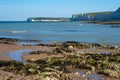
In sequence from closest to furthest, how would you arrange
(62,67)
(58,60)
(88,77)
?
(88,77) → (62,67) → (58,60)

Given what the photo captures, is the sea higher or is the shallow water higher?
the shallow water

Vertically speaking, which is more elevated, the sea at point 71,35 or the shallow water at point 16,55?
the shallow water at point 16,55

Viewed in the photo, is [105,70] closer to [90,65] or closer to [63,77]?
[90,65]

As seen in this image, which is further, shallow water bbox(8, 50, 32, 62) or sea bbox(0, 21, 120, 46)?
sea bbox(0, 21, 120, 46)

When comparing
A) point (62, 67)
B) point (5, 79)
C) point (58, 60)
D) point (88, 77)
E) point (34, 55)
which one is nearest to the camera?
point (5, 79)

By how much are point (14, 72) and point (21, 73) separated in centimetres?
68

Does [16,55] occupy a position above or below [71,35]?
above

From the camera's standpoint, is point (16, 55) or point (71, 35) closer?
point (16, 55)

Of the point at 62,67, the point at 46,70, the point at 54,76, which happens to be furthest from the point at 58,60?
the point at 54,76

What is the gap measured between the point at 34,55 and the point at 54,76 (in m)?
10.1

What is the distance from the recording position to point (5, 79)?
15.0 meters

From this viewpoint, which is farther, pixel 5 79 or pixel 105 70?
pixel 105 70

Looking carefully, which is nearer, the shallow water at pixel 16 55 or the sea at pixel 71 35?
the shallow water at pixel 16 55

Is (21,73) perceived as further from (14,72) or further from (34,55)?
(34,55)
